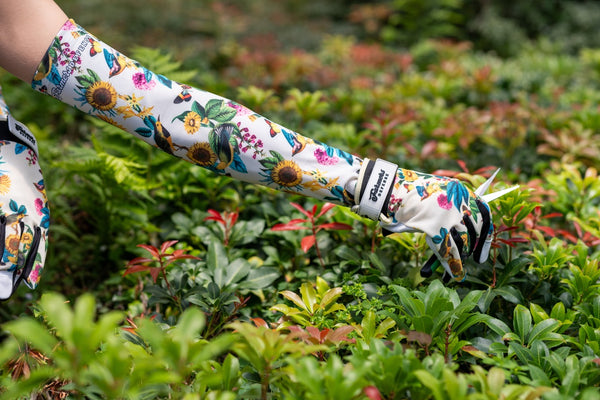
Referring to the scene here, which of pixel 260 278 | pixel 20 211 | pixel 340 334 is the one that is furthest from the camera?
pixel 260 278

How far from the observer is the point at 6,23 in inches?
57.9

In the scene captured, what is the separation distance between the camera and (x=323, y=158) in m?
1.60

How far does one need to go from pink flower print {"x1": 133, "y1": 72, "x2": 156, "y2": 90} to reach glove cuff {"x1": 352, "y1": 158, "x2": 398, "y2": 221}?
775mm

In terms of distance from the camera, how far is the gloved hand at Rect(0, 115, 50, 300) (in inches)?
56.7

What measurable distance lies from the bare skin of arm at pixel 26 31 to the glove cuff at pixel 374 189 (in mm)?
1136

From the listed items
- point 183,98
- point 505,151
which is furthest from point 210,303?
point 505,151

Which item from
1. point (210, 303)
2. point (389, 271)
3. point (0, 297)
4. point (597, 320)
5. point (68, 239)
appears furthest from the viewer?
point (68, 239)

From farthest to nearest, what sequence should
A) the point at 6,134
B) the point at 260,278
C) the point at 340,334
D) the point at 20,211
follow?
the point at 260,278
the point at 6,134
the point at 20,211
the point at 340,334

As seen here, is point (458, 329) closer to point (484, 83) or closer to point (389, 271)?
point (389, 271)

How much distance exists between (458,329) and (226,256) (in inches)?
37.8

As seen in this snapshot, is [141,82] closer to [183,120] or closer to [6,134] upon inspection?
[183,120]

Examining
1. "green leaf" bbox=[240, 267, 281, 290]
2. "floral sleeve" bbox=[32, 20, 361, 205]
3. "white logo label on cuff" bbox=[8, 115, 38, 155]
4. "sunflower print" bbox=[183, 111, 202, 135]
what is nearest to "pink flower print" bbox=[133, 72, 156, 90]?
"floral sleeve" bbox=[32, 20, 361, 205]

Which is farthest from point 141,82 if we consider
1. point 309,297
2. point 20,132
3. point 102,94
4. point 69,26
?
point 309,297

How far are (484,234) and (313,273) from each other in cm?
73
